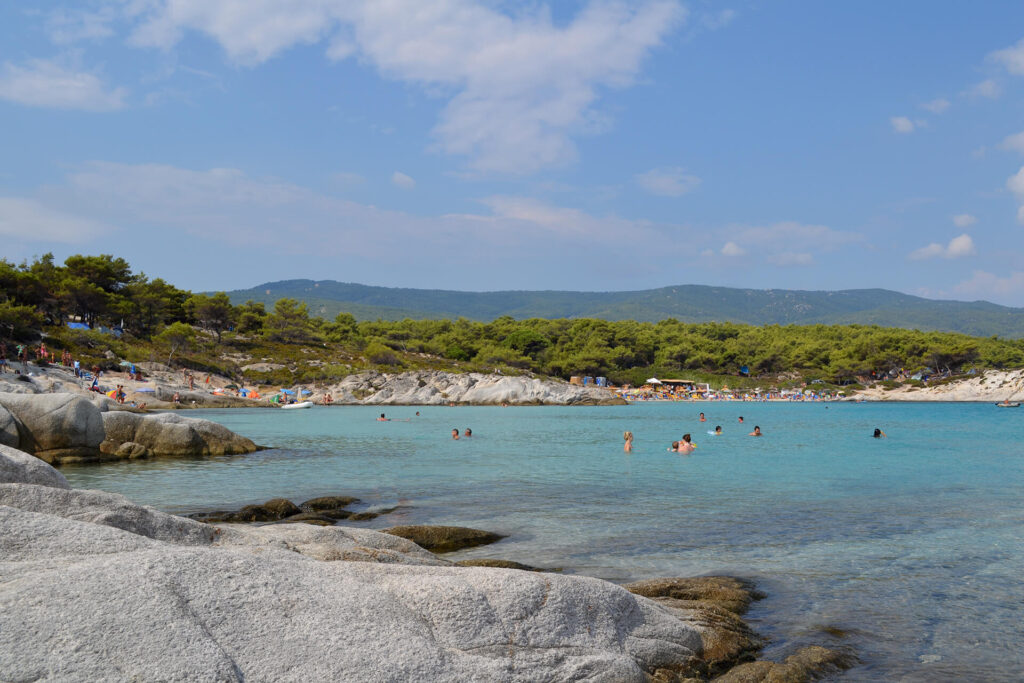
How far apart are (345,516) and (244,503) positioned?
3.09 meters

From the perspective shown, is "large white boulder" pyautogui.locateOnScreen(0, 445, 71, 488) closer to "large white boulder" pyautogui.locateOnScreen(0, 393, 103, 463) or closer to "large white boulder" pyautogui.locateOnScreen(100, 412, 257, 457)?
"large white boulder" pyautogui.locateOnScreen(0, 393, 103, 463)

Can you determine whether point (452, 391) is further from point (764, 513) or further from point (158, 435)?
point (764, 513)

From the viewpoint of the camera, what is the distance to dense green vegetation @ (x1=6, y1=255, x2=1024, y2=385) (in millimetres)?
77375

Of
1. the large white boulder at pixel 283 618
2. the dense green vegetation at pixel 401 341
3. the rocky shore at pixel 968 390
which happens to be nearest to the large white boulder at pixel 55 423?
the large white boulder at pixel 283 618

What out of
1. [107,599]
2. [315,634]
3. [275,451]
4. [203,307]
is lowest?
[275,451]

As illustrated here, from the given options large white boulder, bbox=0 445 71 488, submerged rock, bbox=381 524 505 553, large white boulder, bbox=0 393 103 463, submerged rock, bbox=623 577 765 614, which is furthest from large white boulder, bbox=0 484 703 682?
large white boulder, bbox=0 393 103 463

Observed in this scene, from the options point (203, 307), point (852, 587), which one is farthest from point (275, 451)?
point (203, 307)

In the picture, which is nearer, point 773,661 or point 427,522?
point 773,661

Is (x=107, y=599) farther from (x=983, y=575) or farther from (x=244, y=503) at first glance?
(x=244, y=503)

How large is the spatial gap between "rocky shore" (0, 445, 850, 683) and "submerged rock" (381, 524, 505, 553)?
14.6 ft

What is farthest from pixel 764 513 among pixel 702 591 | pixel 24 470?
pixel 24 470

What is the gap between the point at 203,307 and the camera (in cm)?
9775

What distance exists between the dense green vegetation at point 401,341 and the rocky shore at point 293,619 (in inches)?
2629

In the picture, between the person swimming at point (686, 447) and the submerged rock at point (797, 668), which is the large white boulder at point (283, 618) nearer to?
the submerged rock at point (797, 668)
